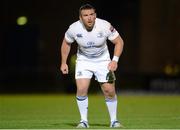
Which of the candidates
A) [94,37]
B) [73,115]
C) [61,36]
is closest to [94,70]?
[94,37]

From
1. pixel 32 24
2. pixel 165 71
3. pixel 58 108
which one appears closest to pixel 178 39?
pixel 165 71

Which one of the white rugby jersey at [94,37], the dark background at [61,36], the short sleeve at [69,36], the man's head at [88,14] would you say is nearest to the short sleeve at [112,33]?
the white rugby jersey at [94,37]

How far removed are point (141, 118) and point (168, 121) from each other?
119 centimetres

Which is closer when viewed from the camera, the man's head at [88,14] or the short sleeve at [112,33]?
the man's head at [88,14]

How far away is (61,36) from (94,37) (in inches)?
809

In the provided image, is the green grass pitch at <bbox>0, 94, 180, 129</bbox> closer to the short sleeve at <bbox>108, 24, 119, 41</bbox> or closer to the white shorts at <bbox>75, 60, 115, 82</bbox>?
the white shorts at <bbox>75, 60, 115, 82</bbox>

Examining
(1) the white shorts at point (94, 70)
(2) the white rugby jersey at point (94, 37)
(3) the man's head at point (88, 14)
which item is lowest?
(1) the white shorts at point (94, 70)

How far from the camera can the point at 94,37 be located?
42.2 ft

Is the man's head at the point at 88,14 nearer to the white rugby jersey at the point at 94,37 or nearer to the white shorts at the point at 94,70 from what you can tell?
the white rugby jersey at the point at 94,37

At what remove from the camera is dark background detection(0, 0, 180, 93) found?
108 feet

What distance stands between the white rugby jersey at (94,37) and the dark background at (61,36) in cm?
1882

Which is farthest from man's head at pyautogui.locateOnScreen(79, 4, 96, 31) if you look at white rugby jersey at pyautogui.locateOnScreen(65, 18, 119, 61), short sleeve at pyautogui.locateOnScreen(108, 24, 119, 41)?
short sleeve at pyautogui.locateOnScreen(108, 24, 119, 41)

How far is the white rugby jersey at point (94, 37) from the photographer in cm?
1288

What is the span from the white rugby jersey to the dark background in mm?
18819
